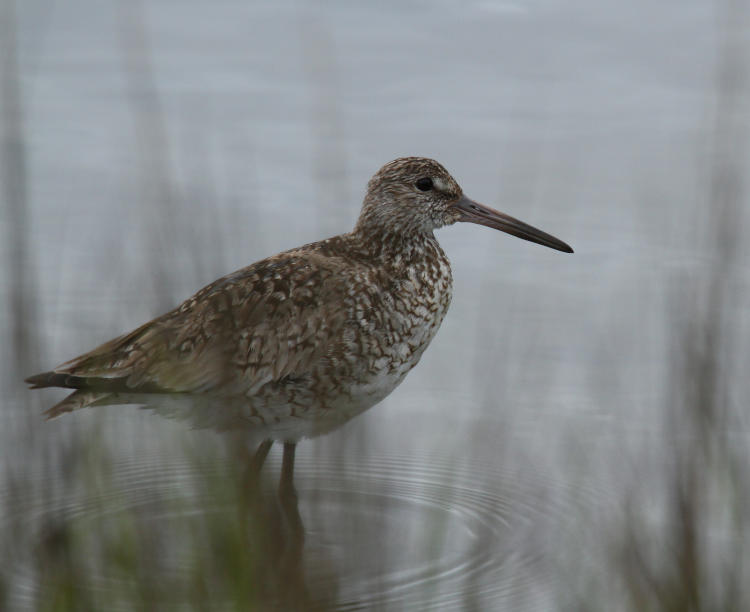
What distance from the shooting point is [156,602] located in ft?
12.6

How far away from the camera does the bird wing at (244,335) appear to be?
6.51 m

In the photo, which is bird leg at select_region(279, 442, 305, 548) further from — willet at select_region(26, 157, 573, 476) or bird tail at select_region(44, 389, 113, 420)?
bird tail at select_region(44, 389, 113, 420)

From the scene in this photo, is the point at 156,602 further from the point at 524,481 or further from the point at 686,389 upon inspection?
the point at 524,481

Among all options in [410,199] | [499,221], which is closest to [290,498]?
[410,199]

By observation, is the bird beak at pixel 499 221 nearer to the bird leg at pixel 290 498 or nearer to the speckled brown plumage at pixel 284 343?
the speckled brown plumage at pixel 284 343

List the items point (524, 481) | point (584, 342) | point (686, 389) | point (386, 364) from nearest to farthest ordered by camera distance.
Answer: point (686, 389) → point (386, 364) → point (524, 481) → point (584, 342)

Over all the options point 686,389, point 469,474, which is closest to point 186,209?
point 686,389

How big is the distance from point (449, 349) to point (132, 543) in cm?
→ 470

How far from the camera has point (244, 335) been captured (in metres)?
6.70

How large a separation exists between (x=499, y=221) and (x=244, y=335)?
1.80 metres

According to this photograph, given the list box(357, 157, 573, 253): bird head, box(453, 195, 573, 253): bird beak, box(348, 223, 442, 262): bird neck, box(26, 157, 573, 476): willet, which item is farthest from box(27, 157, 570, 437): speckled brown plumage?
box(453, 195, 573, 253): bird beak

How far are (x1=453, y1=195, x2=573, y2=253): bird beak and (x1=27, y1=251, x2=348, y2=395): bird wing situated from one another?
1089 mm

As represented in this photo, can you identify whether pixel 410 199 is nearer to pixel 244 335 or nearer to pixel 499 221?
pixel 499 221

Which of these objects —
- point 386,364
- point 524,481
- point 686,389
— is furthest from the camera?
point 524,481
